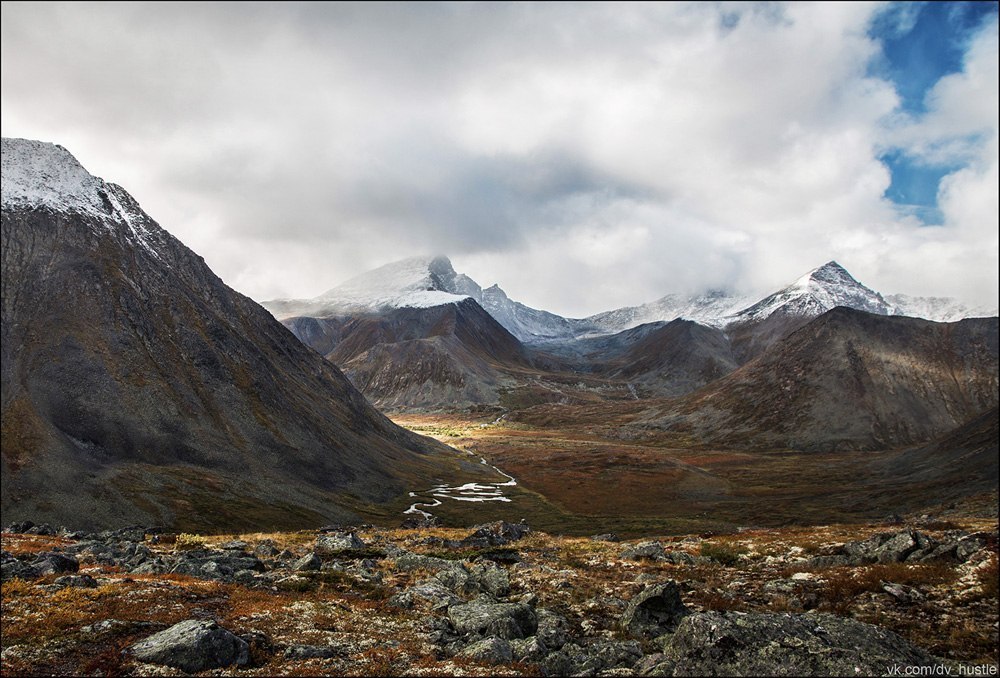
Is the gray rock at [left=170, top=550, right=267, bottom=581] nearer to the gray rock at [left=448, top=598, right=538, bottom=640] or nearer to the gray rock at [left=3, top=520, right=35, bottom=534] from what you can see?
the gray rock at [left=448, top=598, right=538, bottom=640]

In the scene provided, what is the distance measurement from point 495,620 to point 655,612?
627 centimetres

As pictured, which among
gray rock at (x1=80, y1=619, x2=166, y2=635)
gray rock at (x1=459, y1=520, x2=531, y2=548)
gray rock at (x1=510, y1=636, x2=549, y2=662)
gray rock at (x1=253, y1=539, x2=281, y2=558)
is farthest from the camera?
gray rock at (x1=459, y1=520, x2=531, y2=548)

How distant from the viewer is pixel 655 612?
64.2ft

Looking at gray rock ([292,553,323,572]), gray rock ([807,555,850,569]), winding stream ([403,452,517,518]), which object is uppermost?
gray rock ([807,555,850,569])

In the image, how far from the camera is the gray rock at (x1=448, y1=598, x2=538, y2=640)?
61.6 ft

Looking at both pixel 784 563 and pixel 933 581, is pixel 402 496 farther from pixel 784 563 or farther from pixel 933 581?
pixel 933 581

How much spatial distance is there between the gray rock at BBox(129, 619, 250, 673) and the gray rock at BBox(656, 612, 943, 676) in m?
12.5

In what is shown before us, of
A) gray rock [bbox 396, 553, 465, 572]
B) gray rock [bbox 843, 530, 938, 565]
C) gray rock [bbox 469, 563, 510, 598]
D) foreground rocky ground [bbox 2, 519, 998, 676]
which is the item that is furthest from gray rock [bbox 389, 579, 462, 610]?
gray rock [bbox 843, 530, 938, 565]

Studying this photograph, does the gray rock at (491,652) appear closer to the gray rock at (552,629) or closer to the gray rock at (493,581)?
the gray rock at (552,629)

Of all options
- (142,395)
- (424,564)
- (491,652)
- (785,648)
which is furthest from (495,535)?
(142,395)

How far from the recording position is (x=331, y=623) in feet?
66.0

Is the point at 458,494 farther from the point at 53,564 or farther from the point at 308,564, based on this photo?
the point at 53,564

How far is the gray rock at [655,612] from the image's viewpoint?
1894 cm

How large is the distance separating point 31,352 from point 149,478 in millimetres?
35646
